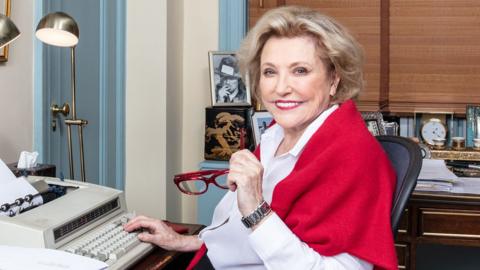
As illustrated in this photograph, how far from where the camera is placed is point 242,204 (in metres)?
1.28

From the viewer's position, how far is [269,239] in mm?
1238

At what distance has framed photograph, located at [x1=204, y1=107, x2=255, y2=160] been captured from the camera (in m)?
2.80

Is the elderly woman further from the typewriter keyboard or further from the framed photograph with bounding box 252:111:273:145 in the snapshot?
the framed photograph with bounding box 252:111:273:145

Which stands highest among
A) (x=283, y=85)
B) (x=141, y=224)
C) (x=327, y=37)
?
(x=327, y=37)

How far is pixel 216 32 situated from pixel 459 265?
1714mm

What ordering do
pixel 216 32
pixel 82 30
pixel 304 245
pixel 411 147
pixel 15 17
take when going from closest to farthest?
pixel 304 245
pixel 411 147
pixel 15 17
pixel 82 30
pixel 216 32

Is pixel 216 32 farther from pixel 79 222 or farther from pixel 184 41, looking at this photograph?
pixel 79 222

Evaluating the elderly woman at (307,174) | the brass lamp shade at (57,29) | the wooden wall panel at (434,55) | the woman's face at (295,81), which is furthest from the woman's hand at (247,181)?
the wooden wall panel at (434,55)

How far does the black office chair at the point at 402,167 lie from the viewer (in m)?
1.30

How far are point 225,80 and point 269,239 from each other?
179 cm

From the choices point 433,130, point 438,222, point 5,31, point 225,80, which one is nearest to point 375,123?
point 433,130

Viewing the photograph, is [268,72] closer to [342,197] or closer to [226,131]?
[342,197]

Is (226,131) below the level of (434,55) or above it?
below

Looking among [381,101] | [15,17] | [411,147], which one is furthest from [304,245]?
[381,101]
